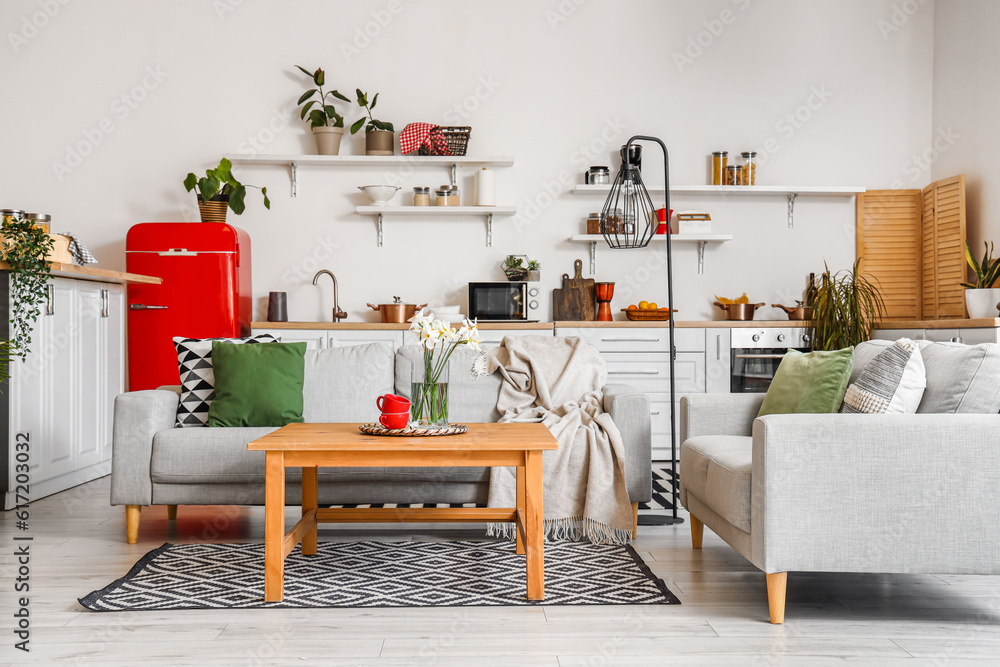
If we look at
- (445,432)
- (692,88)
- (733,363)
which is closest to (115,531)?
(445,432)

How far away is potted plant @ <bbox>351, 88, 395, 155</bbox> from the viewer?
18.3 feet

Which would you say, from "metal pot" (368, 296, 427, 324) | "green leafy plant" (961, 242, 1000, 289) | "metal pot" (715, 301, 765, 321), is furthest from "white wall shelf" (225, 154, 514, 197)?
"green leafy plant" (961, 242, 1000, 289)

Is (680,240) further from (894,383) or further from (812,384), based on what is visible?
(894,383)

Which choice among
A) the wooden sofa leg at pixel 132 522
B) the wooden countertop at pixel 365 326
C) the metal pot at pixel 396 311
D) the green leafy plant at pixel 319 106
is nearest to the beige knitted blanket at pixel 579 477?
the wooden sofa leg at pixel 132 522

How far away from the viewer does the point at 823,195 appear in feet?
19.2

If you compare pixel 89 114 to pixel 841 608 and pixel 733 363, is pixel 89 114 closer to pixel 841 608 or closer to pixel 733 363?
pixel 733 363

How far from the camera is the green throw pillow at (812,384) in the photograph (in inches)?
110

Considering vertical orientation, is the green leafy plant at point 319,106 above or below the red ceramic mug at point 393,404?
above

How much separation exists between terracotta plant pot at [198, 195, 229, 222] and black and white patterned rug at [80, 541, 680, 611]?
287 centimetres

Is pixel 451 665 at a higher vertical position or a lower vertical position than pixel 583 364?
lower

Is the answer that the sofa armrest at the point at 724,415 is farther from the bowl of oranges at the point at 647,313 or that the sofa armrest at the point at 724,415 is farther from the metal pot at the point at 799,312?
the metal pot at the point at 799,312

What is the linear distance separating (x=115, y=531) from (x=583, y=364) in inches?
82.5

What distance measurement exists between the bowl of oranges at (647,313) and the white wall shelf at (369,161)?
1346mm

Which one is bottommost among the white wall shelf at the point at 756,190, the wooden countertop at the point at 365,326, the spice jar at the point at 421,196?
the wooden countertop at the point at 365,326
